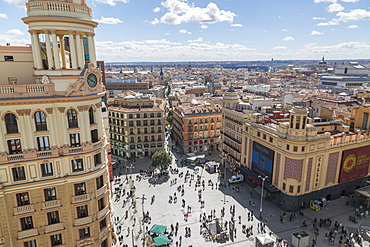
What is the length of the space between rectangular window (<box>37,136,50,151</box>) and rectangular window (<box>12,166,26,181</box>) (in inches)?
103

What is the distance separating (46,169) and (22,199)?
372 centimetres

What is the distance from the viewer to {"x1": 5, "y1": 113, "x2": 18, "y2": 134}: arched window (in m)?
24.4

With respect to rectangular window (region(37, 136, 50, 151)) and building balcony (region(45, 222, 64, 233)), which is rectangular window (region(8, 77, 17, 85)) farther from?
building balcony (region(45, 222, 64, 233))

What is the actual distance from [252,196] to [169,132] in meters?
64.5

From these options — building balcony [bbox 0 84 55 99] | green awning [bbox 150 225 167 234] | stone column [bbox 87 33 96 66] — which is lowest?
green awning [bbox 150 225 167 234]

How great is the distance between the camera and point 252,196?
200ft

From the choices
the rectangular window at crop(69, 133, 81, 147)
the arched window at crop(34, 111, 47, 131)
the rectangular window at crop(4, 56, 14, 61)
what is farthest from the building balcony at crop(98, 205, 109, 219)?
the rectangular window at crop(4, 56, 14, 61)

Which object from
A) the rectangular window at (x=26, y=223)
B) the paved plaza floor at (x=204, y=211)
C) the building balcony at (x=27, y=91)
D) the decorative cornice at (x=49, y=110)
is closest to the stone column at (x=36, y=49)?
the building balcony at (x=27, y=91)

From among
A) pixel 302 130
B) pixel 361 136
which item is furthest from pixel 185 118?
pixel 361 136

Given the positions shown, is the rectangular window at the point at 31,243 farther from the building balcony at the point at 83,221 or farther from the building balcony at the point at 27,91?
the building balcony at the point at 27,91

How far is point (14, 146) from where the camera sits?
82.2 feet

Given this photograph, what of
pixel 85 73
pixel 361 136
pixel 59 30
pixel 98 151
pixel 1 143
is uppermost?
pixel 59 30

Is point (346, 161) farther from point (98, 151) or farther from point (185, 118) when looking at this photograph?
point (98, 151)

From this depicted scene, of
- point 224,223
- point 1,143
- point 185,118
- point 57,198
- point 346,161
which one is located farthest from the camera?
point 185,118
